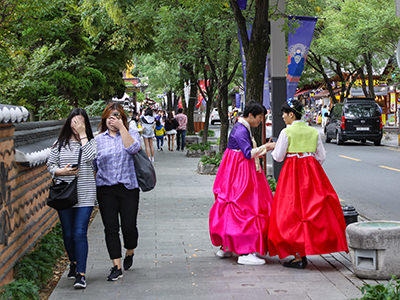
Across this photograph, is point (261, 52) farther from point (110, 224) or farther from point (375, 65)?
point (375, 65)

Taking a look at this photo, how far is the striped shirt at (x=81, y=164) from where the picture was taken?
637 cm

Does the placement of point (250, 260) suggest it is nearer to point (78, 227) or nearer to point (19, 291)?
point (78, 227)

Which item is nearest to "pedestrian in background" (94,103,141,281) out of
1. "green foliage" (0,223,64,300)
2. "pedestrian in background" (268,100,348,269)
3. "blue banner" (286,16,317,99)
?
"green foliage" (0,223,64,300)

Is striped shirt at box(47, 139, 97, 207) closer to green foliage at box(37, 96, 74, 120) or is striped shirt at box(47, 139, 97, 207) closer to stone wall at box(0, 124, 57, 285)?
stone wall at box(0, 124, 57, 285)

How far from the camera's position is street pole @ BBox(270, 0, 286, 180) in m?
14.4

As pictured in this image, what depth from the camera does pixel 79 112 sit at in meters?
6.54

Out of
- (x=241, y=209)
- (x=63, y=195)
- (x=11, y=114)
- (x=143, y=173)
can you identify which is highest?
(x=11, y=114)

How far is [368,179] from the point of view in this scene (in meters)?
16.5

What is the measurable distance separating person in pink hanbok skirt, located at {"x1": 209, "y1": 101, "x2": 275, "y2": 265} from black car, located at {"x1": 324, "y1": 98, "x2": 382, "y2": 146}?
921 inches

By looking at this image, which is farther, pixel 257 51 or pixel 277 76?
pixel 277 76

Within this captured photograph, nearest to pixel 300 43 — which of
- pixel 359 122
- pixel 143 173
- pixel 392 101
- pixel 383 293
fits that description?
pixel 143 173

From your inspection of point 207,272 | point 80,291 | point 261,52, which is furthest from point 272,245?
point 261,52

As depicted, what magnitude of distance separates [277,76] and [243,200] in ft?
24.8

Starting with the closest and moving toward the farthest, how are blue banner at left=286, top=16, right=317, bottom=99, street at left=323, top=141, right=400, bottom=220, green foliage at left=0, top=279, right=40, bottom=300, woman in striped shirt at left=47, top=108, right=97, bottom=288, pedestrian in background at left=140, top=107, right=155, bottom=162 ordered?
green foliage at left=0, top=279, right=40, bottom=300 < woman in striped shirt at left=47, top=108, right=97, bottom=288 < street at left=323, top=141, right=400, bottom=220 < blue banner at left=286, top=16, right=317, bottom=99 < pedestrian in background at left=140, top=107, right=155, bottom=162
